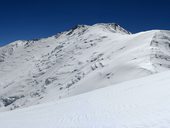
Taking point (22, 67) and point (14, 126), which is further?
point (22, 67)

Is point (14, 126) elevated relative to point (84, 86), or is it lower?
lower

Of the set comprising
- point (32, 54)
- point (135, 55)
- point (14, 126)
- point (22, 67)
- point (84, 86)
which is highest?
point (32, 54)

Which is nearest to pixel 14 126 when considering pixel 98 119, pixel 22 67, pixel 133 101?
pixel 98 119

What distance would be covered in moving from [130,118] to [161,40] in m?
64.2

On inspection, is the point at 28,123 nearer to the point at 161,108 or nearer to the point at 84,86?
the point at 161,108

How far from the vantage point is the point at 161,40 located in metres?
75.4

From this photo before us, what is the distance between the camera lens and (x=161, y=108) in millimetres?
14195

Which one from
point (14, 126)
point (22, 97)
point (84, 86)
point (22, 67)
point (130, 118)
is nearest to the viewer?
point (130, 118)

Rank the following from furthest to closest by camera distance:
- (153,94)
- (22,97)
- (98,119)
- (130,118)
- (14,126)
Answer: (22,97), (153,94), (14,126), (98,119), (130,118)

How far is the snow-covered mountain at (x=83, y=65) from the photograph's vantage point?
58.5 metres

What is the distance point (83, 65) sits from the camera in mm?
90938

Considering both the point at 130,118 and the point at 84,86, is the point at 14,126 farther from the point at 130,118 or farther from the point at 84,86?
the point at 84,86

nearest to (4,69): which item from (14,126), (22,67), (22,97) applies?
(22,67)

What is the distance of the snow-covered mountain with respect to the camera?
2304 inches
